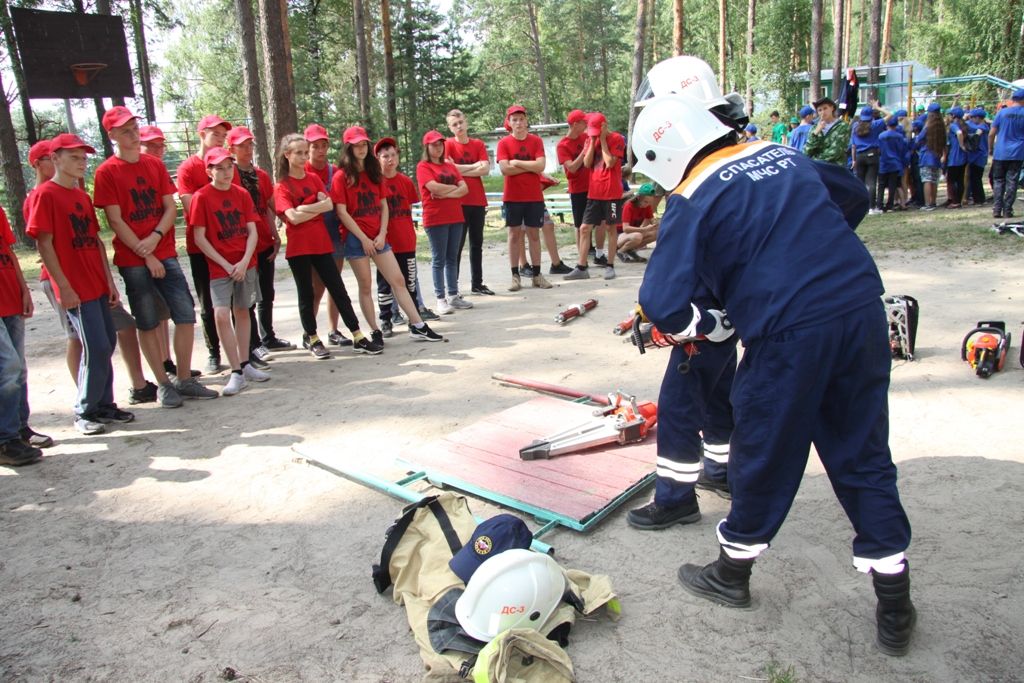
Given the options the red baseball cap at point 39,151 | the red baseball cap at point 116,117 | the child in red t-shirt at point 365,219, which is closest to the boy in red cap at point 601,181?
the child in red t-shirt at point 365,219

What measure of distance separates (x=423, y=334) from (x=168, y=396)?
103 inches

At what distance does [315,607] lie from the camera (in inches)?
134

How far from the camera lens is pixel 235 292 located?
6.73 metres

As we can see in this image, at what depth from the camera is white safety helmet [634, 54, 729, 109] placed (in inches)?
125

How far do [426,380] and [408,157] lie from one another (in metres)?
22.7

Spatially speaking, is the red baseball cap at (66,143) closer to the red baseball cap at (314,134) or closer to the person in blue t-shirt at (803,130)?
the red baseball cap at (314,134)

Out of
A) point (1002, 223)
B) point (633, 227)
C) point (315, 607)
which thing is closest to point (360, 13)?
point (633, 227)

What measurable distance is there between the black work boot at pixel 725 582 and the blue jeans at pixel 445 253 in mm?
6176

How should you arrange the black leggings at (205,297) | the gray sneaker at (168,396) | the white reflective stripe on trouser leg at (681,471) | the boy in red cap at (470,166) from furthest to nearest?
the boy in red cap at (470,166), the black leggings at (205,297), the gray sneaker at (168,396), the white reflective stripe on trouser leg at (681,471)

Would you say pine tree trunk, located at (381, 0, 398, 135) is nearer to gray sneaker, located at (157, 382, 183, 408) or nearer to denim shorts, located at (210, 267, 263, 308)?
denim shorts, located at (210, 267, 263, 308)

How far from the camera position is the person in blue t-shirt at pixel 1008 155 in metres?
12.0

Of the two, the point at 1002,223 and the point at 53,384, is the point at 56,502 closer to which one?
the point at 53,384

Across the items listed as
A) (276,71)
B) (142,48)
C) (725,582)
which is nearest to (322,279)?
(725,582)

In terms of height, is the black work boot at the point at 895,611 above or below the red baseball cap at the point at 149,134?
below
